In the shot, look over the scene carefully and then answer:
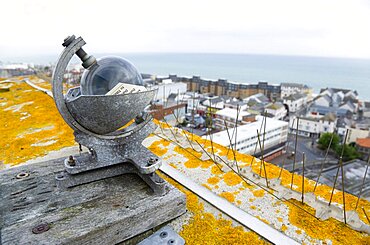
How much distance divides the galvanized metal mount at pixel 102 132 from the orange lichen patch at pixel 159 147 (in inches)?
50.8

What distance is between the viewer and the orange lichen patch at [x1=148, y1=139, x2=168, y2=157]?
482cm

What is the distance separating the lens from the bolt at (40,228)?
2449mm

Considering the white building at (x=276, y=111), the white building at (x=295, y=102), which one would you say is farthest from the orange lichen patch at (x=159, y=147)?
the white building at (x=295, y=102)

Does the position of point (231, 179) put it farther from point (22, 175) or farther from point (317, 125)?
point (317, 125)

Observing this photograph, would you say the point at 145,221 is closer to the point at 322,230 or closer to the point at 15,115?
the point at 322,230

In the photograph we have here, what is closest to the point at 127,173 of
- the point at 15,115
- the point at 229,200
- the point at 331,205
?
the point at 229,200

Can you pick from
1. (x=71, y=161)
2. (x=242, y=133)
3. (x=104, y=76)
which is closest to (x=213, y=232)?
(x=71, y=161)

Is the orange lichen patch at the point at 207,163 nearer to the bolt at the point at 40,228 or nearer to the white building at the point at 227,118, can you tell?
the bolt at the point at 40,228

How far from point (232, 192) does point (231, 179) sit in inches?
13.0

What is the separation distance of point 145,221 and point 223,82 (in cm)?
6624

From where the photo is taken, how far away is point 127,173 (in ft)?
11.7

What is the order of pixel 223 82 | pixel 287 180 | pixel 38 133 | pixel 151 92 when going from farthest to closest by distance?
pixel 223 82 < pixel 38 133 < pixel 287 180 < pixel 151 92

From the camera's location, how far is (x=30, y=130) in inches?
233

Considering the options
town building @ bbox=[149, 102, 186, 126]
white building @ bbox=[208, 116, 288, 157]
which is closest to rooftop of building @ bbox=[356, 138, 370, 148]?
white building @ bbox=[208, 116, 288, 157]
